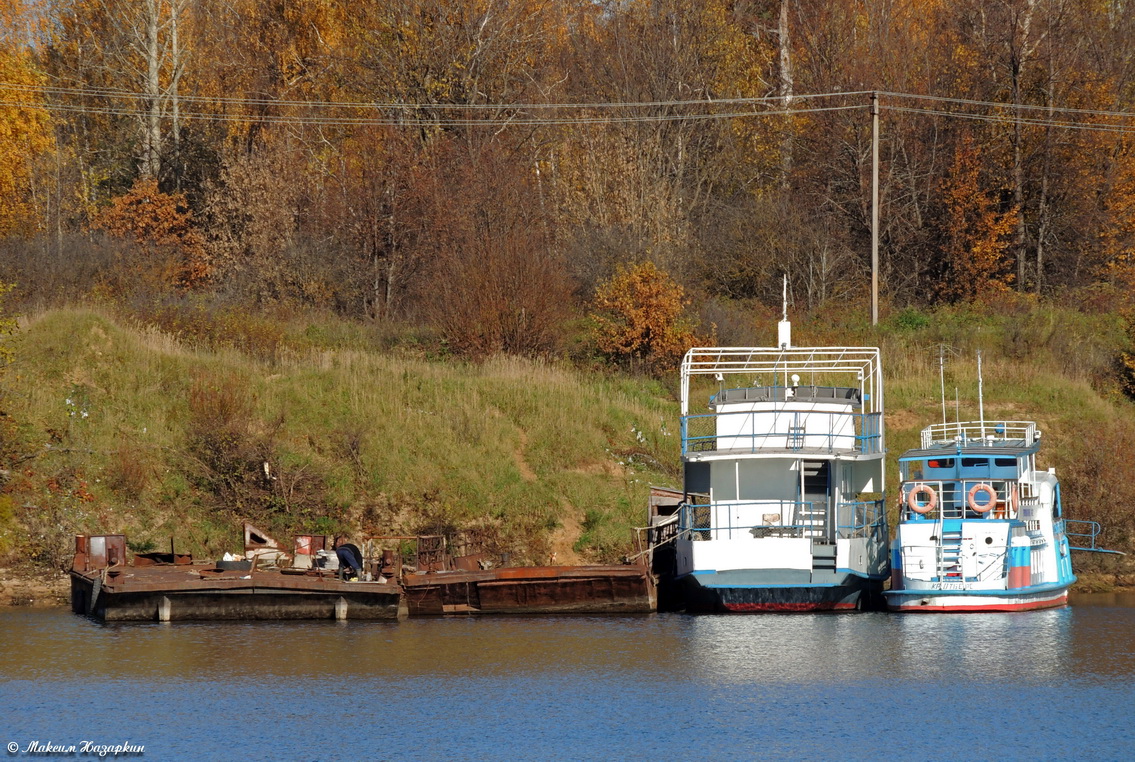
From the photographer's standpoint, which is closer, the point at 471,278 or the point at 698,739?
the point at 698,739

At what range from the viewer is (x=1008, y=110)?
60438 mm

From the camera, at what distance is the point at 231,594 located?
31812 mm

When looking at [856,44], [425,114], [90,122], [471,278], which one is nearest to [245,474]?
[471,278]

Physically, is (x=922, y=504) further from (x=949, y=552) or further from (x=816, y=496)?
(x=816, y=496)

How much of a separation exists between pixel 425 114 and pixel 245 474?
2701cm

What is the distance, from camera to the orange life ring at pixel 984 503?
109 feet

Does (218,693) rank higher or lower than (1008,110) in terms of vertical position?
lower

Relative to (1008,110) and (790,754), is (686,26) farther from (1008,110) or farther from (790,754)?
(790,754)

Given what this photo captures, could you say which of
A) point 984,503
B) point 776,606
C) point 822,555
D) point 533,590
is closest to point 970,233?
point 984,503

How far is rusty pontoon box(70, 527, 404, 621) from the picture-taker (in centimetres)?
3169

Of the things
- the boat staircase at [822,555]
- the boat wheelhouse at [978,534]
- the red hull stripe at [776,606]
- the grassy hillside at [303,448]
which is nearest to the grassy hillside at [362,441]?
the grassy hillside at [303,448]

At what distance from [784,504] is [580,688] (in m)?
10.2

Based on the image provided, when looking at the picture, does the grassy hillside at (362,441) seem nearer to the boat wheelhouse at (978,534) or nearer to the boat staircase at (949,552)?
the boat wheelhouse at (978,534)

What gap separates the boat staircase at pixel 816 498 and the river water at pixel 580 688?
2.60 m
